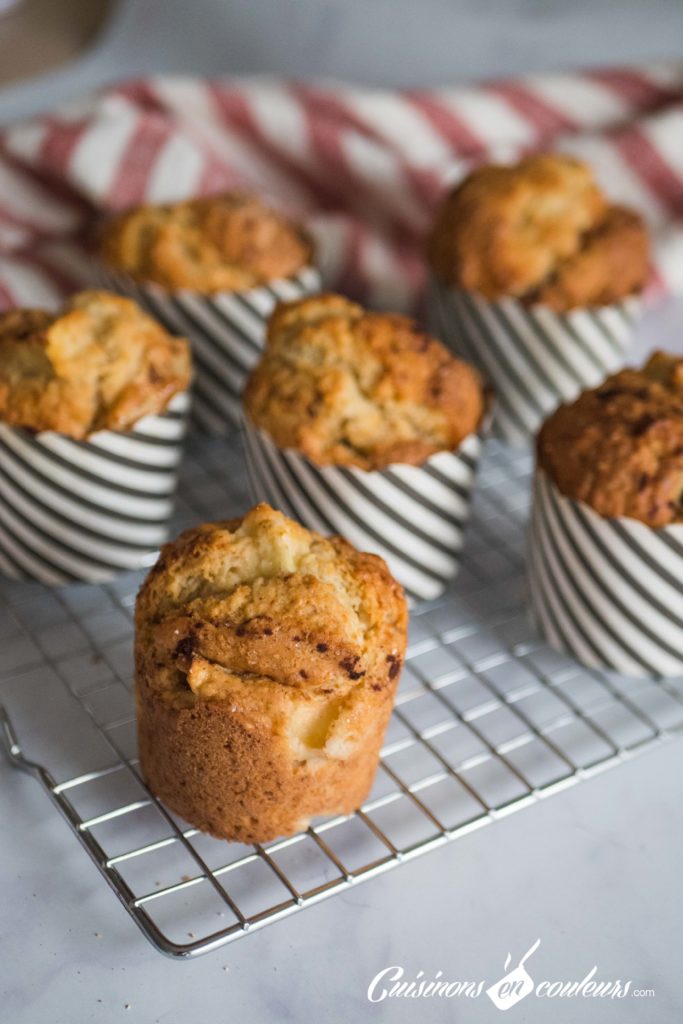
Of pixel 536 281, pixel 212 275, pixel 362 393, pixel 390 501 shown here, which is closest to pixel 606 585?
pixel 390 501

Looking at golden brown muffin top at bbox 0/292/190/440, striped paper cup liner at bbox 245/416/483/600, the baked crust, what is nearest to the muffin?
striped paper cup liner at bbox 245/416/483/600

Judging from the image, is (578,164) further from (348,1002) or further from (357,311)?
(348,1002)

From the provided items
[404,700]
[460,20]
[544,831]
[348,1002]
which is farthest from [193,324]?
[460,20]

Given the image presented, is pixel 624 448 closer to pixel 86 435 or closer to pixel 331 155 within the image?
pixel 86 435

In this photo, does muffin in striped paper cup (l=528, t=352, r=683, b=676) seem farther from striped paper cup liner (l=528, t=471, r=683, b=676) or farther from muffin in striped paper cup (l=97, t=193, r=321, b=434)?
muffin in striped paper cup (l=97, t=193, r=321, b=434)

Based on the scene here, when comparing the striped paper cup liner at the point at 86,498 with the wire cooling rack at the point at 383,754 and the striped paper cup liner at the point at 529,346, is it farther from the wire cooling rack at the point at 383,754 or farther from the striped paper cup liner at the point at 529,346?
the striped paper cup liner at the point at 529,346
